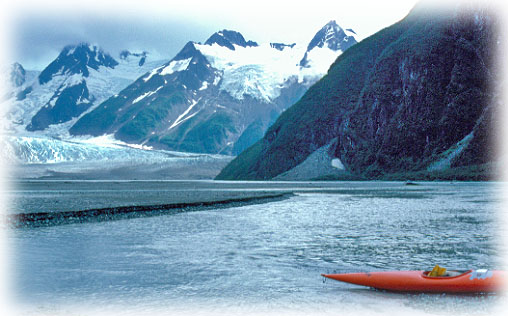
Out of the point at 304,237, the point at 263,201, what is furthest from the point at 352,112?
the point at 304,237

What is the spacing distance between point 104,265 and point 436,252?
15.8m

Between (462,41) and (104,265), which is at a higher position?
(462,41)

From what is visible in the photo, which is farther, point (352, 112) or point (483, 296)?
point (352, 112)

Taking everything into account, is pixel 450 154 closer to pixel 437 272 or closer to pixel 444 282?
pixel 437 272

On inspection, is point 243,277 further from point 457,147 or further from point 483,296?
point 457,147

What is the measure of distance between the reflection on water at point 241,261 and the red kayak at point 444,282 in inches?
11.8

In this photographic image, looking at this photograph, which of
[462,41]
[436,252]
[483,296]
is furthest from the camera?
[462,41]

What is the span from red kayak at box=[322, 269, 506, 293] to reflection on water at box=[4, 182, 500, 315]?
301mm

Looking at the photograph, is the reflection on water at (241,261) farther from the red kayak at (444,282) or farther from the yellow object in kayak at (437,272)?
the yellow object in kayak at (437,272)

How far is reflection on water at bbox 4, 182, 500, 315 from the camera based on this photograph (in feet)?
53.7

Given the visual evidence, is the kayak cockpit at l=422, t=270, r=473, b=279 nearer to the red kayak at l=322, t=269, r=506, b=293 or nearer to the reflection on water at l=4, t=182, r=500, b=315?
the red kayak at l=322, t=269, r=506, b=293

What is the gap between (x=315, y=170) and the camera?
197 metres

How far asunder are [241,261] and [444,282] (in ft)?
31.5

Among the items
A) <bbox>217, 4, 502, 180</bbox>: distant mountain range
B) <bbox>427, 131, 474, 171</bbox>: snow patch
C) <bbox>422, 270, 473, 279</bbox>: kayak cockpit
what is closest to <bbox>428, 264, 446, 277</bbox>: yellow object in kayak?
<bbox>422, 270, 473, 279</bbox>: kayak cockpit
